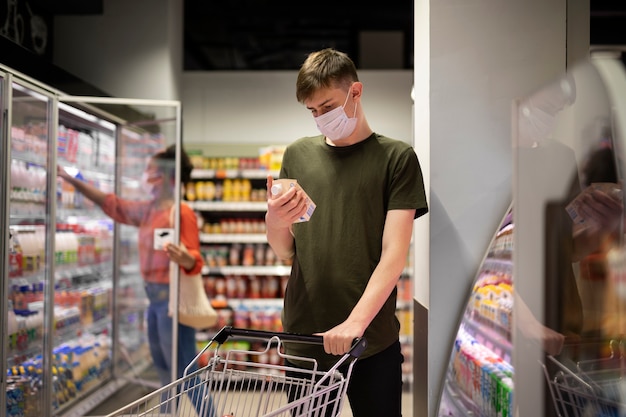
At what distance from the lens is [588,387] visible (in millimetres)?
1743

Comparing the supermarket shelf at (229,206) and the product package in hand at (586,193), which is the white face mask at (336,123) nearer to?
the product package in hand at (586,193)

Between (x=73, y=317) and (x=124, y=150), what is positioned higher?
(x=124, y=150)

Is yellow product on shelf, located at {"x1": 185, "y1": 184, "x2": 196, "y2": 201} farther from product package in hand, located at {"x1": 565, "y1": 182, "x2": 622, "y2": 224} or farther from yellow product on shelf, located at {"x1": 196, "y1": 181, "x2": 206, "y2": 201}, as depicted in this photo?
product package in hand, located at {"x1": 565, "y1": 182, "x2": 622, "y2": 224}

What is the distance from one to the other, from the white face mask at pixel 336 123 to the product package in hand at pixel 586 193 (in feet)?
2.63

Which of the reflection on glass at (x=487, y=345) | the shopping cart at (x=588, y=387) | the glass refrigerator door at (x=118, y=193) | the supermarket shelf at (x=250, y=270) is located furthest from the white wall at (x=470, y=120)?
the supermarket shelf at (x=250, y=270)

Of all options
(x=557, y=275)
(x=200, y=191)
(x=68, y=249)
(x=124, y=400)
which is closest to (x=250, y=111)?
(x=200, y=191)

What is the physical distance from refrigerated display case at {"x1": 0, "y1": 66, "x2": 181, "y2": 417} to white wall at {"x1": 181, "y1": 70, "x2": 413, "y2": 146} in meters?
1.48

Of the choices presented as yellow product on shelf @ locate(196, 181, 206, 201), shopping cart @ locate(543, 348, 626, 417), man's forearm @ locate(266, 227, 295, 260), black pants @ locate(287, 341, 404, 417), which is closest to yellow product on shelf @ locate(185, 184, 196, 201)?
yellow product on shelf @ locate(196, 181, 206, 201)

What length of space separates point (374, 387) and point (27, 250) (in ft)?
9.57

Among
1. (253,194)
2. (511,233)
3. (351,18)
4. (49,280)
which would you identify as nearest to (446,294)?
(511,233)

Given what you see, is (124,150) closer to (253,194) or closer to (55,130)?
(55,130)

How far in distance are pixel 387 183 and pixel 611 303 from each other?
93cm

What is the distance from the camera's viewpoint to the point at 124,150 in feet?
17.8

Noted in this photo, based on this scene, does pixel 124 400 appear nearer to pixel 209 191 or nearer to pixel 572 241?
pixel 209 191
